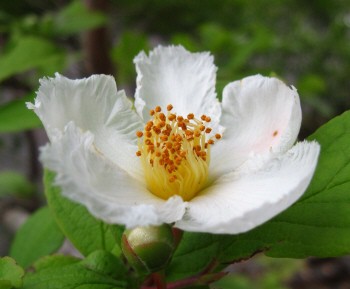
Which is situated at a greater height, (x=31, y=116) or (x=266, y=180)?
(x=31, y=116)

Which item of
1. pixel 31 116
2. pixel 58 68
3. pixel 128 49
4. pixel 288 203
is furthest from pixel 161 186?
pixel 128 49

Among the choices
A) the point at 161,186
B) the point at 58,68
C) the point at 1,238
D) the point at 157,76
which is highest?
the point at 58,68

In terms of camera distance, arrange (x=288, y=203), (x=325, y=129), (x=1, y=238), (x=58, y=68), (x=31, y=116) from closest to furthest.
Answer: (x=288, y=203)
(x=325, y=129)
(x=31, y=116)
(x=58, y=68)
(x=1, y=238)

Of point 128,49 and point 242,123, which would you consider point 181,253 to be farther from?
point 128,49

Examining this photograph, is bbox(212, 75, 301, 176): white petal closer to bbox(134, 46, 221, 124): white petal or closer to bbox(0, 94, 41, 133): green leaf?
bbox(134, 46, 221, 124): white petal

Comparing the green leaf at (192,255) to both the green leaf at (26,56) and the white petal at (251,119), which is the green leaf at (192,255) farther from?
the green leaf at (26,56)

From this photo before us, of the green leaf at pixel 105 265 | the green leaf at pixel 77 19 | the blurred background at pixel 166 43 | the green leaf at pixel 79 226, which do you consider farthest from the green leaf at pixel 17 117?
the green leaf at pixel 77 19
